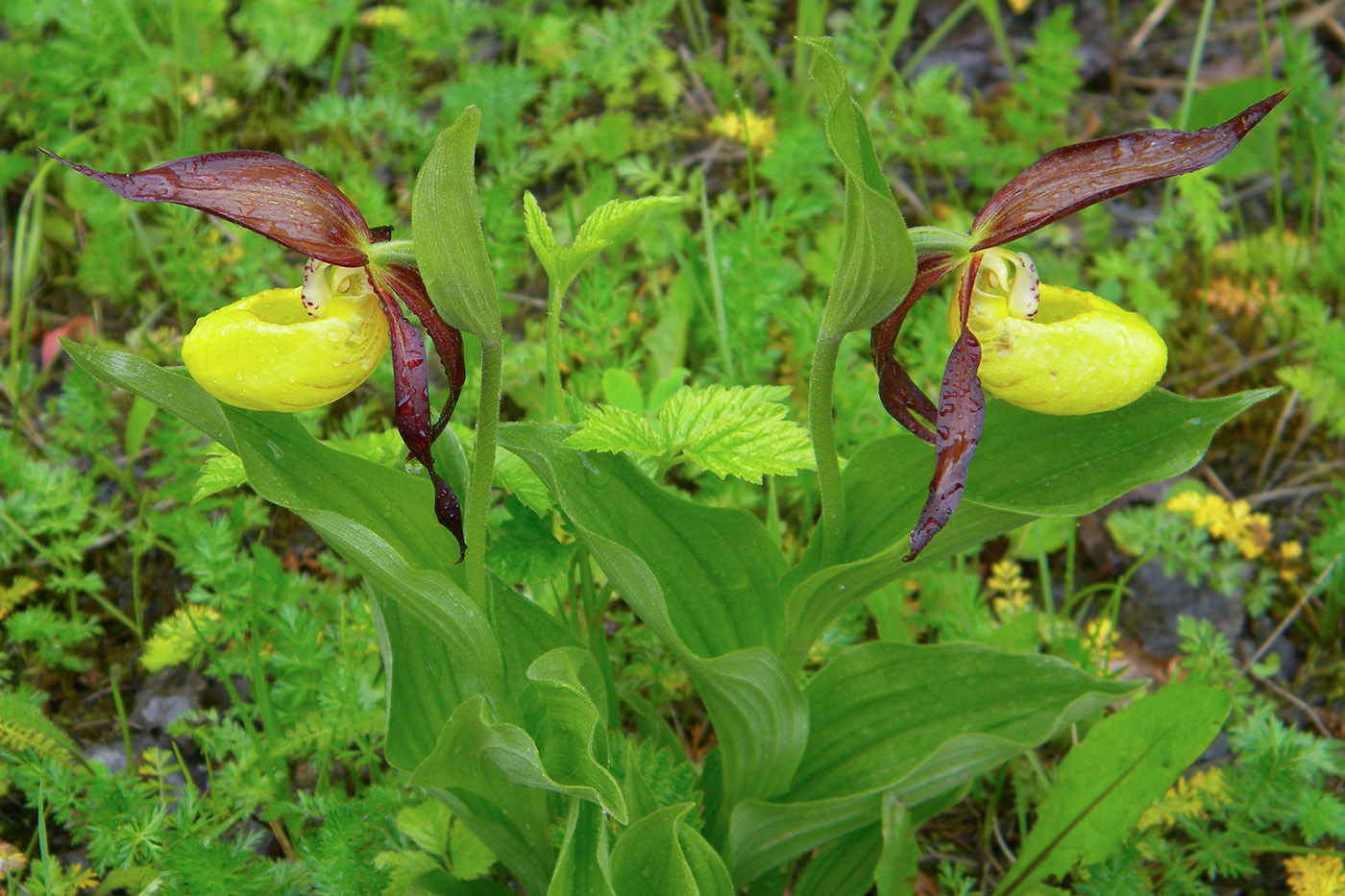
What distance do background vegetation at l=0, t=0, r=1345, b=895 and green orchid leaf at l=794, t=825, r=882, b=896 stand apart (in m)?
0.15

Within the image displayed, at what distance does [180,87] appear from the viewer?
248 cm

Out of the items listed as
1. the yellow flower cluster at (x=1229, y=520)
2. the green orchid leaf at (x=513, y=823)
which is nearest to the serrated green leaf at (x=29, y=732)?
the green orchid leaf at (x=513, y=823)

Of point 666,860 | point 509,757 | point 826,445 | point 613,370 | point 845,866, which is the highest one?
point 826,445

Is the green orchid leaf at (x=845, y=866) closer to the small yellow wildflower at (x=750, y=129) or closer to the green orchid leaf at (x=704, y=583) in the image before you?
the green orchid leaf at (x=704, y=583)

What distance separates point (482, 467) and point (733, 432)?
0.28 metres

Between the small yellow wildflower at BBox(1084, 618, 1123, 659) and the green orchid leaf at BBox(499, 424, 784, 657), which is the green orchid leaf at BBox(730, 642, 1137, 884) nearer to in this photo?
the green orchid leaf at BBox(499, 424, 784, 657)

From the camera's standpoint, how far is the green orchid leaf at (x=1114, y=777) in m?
1.20

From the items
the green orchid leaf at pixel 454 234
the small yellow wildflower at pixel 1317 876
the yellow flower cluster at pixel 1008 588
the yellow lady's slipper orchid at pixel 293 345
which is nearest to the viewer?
the green orchid leaf at pixel 454 234

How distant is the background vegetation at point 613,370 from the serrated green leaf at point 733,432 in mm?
221

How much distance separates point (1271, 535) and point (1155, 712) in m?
0.80

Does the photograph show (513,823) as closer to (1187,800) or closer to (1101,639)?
(1187,800)

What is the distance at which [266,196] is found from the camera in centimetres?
84

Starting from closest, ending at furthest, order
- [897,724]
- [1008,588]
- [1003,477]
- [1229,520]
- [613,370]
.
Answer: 1. [1003,477]
2. [897,724]
3. [613,370]
4. [1008,588]
5. [1229,520]

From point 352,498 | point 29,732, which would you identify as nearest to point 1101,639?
point 352,498
